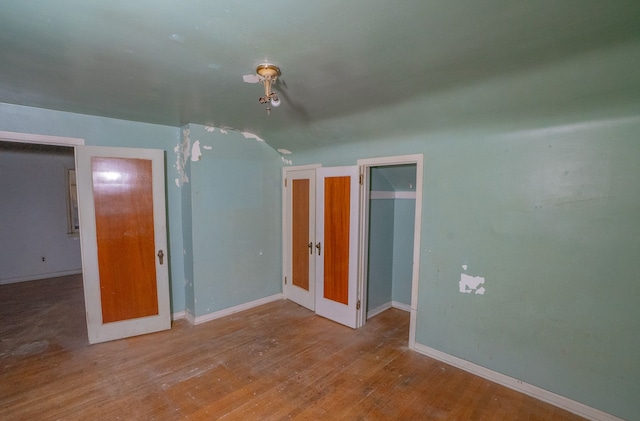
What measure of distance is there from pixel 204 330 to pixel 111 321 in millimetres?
972

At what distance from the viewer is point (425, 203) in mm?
2744

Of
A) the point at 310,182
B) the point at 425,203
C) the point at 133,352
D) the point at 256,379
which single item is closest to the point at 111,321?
the point at 133,352

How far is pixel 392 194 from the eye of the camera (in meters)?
3.96

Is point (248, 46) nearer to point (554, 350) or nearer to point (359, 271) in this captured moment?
point (359, 271)

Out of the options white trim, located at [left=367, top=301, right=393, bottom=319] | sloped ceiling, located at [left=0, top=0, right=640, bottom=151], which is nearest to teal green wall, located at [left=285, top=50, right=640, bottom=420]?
sloped ceiling, located at [left=0, top=0, right=640, bottom=151]

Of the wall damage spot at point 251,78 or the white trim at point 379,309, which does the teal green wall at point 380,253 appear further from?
the wall damage spot at point 251,78

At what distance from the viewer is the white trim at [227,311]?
341 centimetres

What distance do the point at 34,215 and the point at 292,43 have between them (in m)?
6.26

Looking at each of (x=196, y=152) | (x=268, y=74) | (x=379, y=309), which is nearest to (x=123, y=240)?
(x=196, y=152)

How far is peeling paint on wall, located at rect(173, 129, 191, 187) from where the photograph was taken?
10.9 feet

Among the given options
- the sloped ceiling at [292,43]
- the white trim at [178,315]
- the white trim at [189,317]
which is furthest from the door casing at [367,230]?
the white trim at [178,315]

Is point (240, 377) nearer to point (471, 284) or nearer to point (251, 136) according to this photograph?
point (471, 284)

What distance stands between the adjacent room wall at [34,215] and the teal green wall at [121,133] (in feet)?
9.73

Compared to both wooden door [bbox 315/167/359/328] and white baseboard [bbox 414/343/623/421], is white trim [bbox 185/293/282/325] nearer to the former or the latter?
wooden door [bbox 315/167/359/328]
